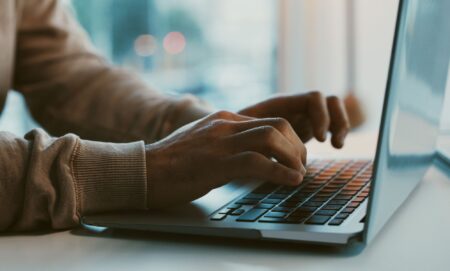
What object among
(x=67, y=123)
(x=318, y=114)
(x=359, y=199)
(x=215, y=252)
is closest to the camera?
(x=215, y=252)

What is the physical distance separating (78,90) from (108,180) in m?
0.57

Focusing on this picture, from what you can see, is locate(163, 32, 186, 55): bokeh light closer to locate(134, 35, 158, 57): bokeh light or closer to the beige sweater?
locate(134, 35, 158, 57): bokeh light

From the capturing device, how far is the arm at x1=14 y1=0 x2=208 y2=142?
107 centimetres

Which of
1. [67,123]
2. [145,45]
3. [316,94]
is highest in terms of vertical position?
[316,94]

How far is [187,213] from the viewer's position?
645 mm

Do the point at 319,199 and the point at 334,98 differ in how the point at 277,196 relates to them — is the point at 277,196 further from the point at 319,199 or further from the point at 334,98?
the point at 334,98

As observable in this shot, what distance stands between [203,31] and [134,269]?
2.66 m

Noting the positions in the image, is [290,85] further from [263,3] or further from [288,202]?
[288,202]

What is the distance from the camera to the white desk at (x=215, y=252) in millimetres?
532

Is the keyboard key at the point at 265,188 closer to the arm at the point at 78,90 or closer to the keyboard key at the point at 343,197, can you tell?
the keyboard key at the point at 343,197

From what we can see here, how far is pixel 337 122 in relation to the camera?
940 mm

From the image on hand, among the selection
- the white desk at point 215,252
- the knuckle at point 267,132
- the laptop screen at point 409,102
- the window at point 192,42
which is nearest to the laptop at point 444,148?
the laptop screen at point 409,102

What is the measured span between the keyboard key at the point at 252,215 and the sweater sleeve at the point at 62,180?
0.10 meters

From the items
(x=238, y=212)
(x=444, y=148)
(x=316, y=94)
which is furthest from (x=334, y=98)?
(x=238, y=212)
